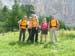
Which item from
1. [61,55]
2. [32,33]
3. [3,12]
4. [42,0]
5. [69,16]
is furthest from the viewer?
[42,0]

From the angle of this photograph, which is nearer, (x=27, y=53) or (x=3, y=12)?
(x=27, y=53)

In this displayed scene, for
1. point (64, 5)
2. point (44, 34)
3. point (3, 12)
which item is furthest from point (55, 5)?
point (44, 34)

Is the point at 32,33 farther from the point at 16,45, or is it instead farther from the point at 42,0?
the point at 42,0

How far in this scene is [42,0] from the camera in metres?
→ 186

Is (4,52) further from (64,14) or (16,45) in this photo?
(64,14)

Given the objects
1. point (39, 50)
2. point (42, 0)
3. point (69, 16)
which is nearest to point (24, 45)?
point (39, 50)

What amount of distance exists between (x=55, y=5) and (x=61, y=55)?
166879 millimetres

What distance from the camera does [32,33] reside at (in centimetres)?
2128

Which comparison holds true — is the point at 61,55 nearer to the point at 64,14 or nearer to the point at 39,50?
the point at 39,50

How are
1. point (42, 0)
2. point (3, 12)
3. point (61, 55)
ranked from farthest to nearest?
point (42, 0), point (3, 12), point (61, 55)

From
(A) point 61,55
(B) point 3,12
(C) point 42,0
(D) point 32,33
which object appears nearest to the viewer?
(A) point 61,55

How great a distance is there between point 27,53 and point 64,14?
520ft

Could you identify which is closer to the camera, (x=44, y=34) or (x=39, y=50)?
(x=39, y=50)

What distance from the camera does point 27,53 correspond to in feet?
55.0
